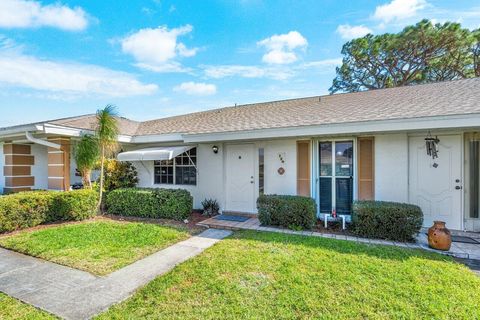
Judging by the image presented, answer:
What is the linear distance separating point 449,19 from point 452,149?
18.1 metres

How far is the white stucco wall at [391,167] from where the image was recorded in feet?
27.6

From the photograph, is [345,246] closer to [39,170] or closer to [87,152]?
[87,152]

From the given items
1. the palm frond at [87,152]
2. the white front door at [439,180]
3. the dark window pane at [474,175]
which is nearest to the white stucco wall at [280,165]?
the white front door at [439,180]

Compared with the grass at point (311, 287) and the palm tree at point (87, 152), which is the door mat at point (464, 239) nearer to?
the grass at point (311, 287)

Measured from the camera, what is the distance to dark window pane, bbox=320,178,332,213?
948 centimetres

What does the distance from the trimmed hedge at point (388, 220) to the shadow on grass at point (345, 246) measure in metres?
0.81

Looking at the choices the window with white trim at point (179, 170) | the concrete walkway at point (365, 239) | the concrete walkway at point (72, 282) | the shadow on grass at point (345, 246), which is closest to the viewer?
the concrete walkway at point (72, 282)

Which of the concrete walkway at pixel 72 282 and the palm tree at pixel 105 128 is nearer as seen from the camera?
the concrete walkway at pixel 72 282

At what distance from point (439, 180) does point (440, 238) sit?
2754 mm

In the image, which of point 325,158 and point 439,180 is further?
point 325,158

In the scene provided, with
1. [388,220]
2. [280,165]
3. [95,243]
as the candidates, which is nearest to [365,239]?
[388,220]

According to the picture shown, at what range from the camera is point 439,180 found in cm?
819

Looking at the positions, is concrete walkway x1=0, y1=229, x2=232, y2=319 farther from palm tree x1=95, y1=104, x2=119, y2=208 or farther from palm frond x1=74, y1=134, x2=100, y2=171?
palm tree x1=95, y1=104, x2=119, y2=208

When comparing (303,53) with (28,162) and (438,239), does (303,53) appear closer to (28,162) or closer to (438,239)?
(438,239)
